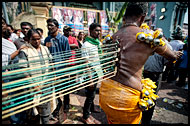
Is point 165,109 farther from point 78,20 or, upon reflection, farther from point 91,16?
point 91,16

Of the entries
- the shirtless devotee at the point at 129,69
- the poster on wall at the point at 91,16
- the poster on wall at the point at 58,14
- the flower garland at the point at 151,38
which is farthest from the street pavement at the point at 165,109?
the poster on wall at the point at 91,16

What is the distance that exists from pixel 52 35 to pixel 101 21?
8.55 m

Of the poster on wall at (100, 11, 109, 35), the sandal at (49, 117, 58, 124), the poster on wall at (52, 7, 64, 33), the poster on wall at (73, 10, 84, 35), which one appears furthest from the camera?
the poster on wall at (100, 11, 109, 35)

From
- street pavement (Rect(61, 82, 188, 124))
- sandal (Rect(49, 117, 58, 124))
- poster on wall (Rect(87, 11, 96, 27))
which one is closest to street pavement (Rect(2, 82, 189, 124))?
street pavement (Rect(61, 82, 188, 124))

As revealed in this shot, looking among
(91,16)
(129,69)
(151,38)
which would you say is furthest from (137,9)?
(91,16)

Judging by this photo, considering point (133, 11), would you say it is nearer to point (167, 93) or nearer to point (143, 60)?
point (143, 60)

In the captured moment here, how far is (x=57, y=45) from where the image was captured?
246 centimetres

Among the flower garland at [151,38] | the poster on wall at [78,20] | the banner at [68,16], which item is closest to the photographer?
the flower garland at [151,38]

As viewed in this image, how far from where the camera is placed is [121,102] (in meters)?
1.23

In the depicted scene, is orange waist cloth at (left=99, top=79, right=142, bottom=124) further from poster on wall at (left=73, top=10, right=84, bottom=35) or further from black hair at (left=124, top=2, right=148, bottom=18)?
poster on wall at (left=73, top=10, right=84, bottom=35)

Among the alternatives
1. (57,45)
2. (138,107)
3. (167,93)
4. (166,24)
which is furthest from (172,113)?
(166,24)

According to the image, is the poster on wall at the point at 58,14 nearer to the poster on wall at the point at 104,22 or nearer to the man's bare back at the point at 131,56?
the poster on wall at the point at 104,22

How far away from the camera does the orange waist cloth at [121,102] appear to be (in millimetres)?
1218

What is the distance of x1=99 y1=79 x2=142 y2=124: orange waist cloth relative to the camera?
122 cm
